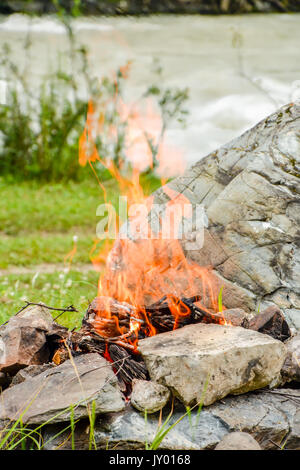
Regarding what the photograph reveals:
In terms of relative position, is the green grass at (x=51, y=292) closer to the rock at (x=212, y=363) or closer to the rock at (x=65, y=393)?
the rock at (x=65, y=393)

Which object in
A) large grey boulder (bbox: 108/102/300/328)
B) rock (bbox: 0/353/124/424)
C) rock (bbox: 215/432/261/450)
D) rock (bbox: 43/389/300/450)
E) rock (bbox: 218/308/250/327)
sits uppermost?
large grey boulder (bbox: 108/102/300/328)

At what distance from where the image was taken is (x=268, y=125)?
4273 mm

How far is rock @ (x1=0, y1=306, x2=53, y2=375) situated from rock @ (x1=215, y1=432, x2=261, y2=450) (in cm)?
132

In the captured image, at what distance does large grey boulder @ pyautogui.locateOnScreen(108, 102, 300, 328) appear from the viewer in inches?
157

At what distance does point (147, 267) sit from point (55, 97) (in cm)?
927

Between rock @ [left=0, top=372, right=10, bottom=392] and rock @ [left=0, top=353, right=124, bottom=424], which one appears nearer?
rock @ [left=0, top=353, right=124, bottom=424]

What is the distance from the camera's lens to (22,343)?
3514mm

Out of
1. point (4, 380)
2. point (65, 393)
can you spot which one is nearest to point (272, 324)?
point (65, 393)

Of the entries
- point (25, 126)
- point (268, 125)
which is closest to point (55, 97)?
point (25, 126)

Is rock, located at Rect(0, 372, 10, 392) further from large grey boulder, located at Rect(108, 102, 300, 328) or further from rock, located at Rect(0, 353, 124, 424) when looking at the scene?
large grey boulder, located at Rect(108, 102, 300, 328)

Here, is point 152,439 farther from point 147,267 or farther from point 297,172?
point 297,172

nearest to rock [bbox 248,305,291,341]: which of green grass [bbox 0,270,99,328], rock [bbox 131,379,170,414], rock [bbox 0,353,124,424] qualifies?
rock [bbox 131,379,170,414]

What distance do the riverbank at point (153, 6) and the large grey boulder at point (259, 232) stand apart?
10.3 m

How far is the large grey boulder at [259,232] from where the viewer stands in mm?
3994
